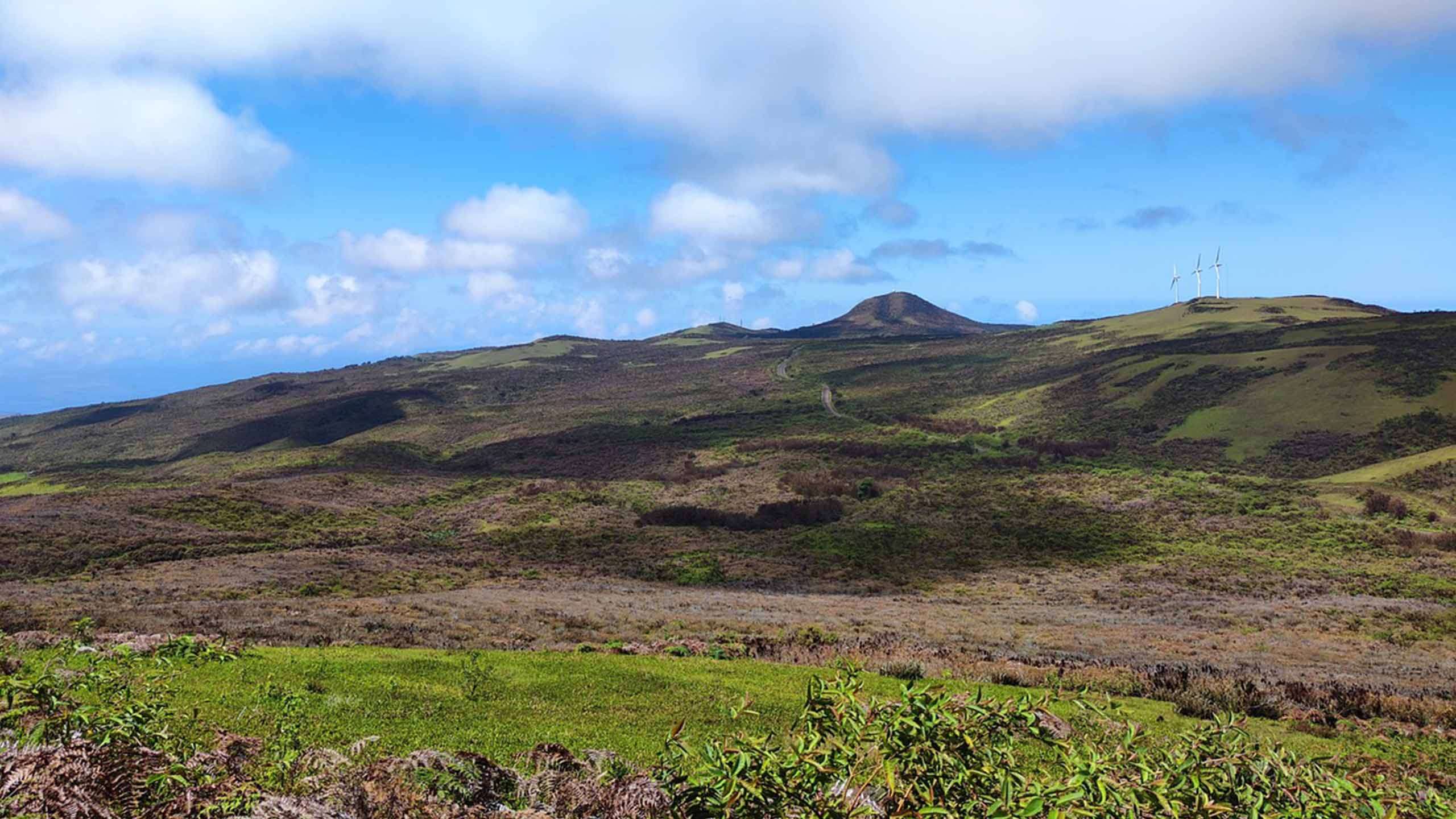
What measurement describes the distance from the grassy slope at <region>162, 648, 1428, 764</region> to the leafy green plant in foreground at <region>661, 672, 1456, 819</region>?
18.9 ft

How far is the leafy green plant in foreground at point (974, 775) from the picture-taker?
11.8 ft

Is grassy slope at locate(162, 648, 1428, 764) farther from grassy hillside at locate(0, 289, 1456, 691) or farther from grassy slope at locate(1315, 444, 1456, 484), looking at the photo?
grassy slope at locate(1315, 444, 1456, 484)

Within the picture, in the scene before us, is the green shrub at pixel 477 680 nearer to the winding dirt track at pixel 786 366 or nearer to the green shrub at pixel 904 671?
the green shrub at pixel 904 671

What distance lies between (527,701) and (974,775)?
11.2 meters

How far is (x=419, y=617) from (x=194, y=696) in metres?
14.0

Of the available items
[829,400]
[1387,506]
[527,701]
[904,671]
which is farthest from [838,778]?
[829,400]

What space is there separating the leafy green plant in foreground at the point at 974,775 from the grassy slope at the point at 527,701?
577 cm

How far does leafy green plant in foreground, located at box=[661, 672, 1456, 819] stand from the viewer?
142 inches

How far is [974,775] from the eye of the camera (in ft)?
12.5

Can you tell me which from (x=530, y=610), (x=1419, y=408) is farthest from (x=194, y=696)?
(x=1419, y=408)

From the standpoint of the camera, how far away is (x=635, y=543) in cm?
5144

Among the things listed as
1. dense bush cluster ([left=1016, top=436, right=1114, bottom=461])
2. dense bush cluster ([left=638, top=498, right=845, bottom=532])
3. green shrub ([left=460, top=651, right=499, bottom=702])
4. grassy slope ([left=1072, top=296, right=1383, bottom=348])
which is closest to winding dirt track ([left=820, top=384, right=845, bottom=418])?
dense bush cluster ([left=1016, top=436, right=1114, bottom=461])

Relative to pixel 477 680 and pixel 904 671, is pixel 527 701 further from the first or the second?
pixel 904 671

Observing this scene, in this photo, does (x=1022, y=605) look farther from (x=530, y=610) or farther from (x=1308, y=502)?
(x=1308, y=502)
